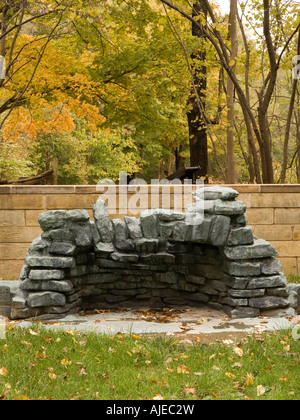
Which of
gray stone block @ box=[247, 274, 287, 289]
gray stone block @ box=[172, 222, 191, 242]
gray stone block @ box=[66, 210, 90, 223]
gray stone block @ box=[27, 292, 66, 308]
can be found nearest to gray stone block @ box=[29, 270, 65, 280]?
gray stone block @ box=[27, 292, 66, 308]

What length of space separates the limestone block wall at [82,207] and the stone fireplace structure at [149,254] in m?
2.15

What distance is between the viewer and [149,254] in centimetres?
696

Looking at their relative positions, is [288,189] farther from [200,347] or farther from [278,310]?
[200,347]

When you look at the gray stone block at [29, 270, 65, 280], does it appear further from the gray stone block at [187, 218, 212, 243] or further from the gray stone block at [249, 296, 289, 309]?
the gray stone block at [249, 296, 289, 309]

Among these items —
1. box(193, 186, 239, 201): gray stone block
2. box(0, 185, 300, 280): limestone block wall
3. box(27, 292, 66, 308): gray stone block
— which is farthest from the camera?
box(0, 185, 300, 280): limestone block wall

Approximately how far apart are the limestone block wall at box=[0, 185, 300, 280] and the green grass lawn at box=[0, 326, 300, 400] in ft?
11.7

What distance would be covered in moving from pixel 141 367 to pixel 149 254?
2226mm

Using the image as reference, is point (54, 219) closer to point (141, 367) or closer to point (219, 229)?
point (219, 229)

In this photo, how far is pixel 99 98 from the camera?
492 inches

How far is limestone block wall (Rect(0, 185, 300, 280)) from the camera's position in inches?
360

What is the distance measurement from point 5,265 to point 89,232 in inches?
122

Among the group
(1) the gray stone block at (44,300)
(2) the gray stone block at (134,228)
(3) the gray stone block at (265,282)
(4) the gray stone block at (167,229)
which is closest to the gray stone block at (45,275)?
(1) the gray stone block at (44,300)

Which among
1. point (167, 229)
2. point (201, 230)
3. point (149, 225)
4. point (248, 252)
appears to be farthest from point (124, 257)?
point (248, 252)

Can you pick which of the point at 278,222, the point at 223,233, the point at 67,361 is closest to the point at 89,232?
the point at 223,233
